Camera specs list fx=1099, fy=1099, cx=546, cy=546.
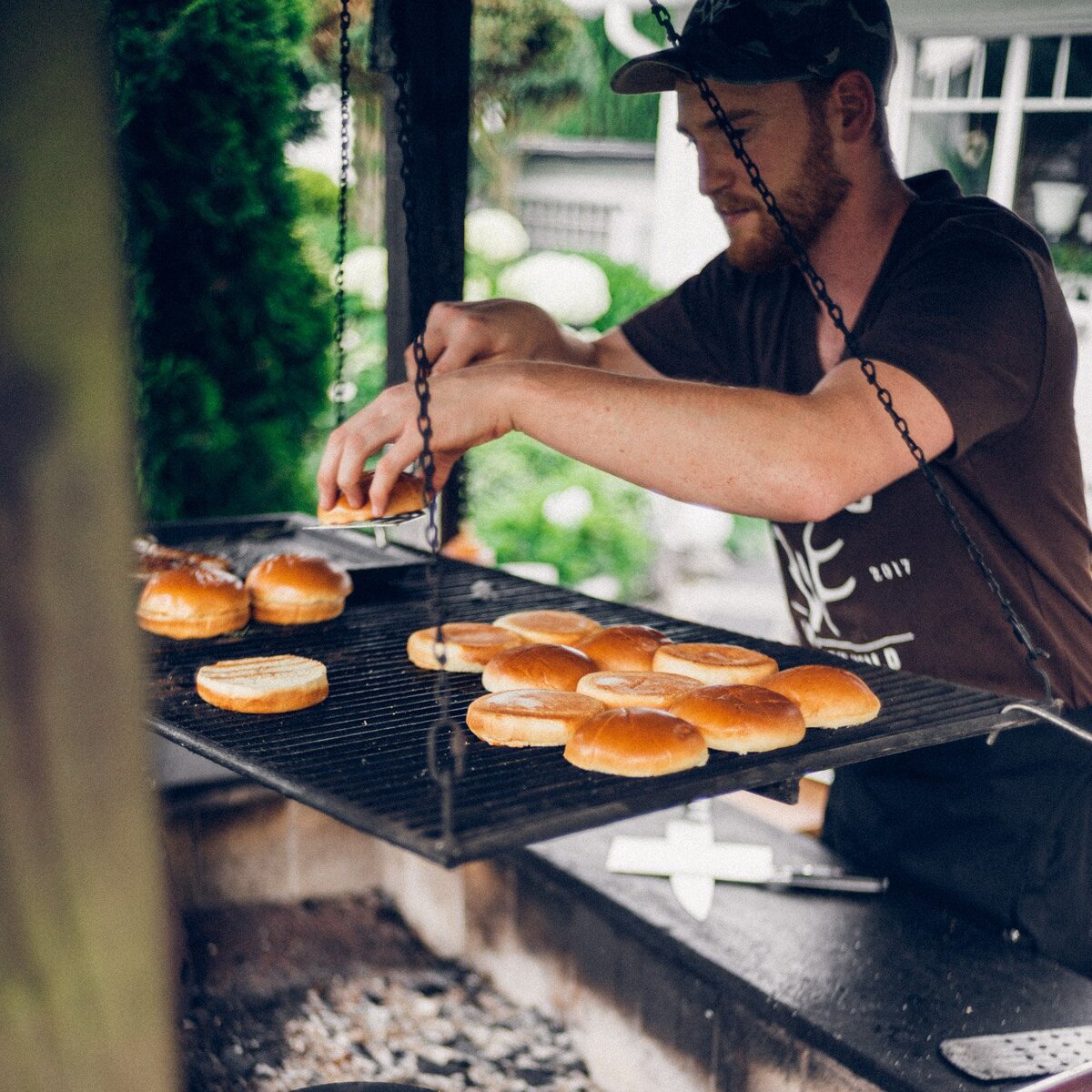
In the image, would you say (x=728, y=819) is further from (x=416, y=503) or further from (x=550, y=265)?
(x=550, y=265)

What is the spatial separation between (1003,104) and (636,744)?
699 centimetres

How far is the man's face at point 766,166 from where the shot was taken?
8.70 ft

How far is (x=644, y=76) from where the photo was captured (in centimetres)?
291

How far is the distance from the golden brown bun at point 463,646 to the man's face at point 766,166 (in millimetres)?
1200

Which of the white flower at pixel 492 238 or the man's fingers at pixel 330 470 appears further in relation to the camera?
→ the white flower at pixel 492 238

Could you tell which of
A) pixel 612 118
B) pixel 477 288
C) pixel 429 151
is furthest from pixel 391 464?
pixel 612 118

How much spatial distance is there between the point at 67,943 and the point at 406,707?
140 centimetres

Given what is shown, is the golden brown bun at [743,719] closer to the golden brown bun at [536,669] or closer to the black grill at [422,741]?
the black grill at [422,741]

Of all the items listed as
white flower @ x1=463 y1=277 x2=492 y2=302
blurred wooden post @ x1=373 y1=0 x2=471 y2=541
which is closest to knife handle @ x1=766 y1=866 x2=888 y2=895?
blurred wooden post @ x1=373 y1=0 x2=471 y2=541

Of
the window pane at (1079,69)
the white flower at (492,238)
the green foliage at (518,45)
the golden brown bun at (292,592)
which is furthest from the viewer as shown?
the white flower at (492,238)

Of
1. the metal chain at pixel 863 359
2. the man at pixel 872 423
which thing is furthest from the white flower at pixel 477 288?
the metal chain at pixel 863 359

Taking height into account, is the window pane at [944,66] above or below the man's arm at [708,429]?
above

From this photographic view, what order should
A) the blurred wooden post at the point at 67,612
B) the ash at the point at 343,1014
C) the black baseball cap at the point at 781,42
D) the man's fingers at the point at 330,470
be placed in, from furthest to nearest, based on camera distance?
the ash at the point at 343,1014 < the black baseball cap at the point at 781,42 < the man's fingers at the point at 330,470 < the blurred wooden post at the point at 67,612

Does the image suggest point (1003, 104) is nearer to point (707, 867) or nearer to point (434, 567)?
point (707, 867)
